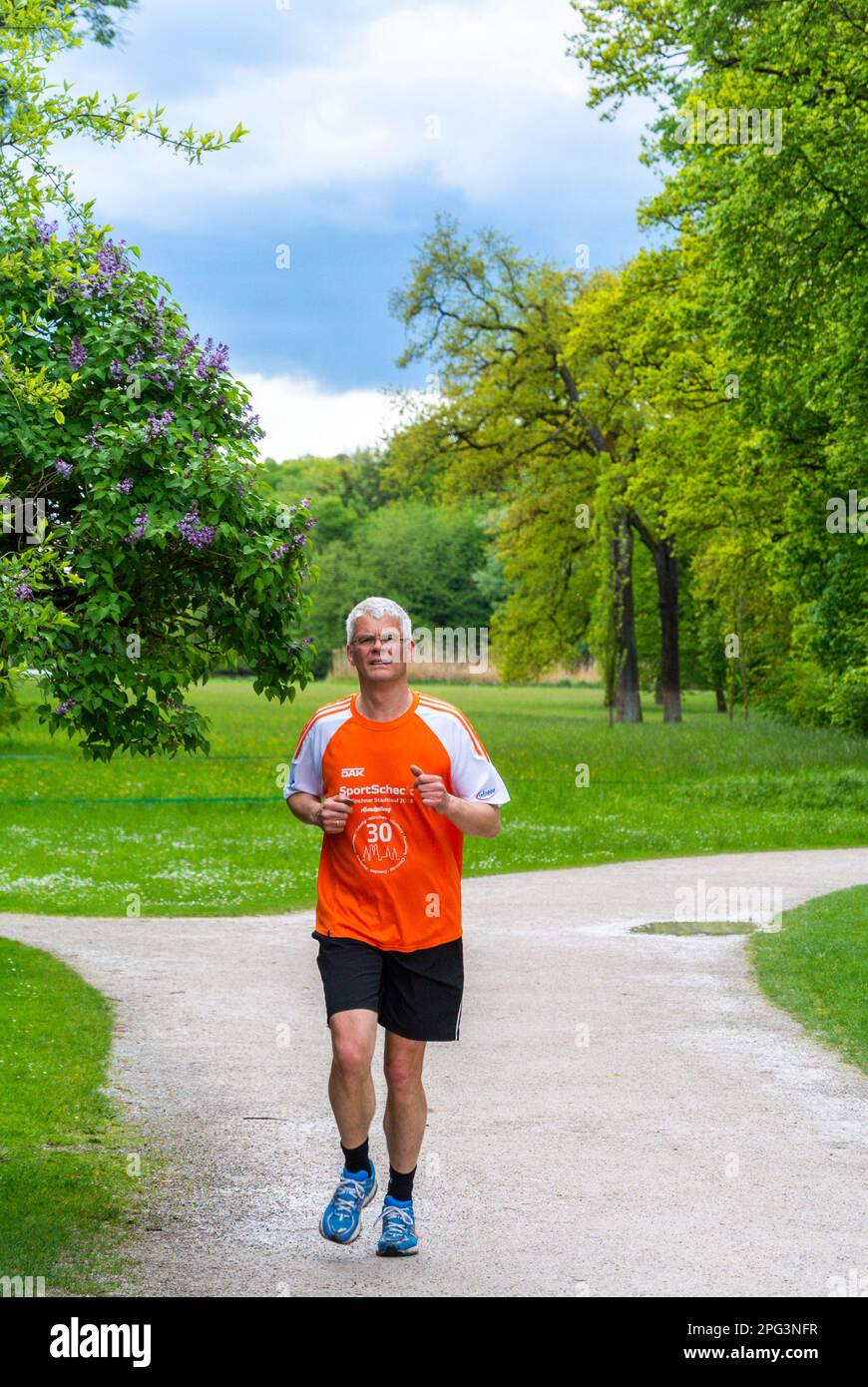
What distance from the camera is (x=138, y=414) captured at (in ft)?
21.5

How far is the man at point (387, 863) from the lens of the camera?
17.5 feet

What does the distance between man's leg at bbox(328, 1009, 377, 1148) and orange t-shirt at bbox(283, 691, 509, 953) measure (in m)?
0.28

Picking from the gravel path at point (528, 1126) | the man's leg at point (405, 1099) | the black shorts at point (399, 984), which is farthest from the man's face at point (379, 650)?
the gravel path at point (528, 1126)

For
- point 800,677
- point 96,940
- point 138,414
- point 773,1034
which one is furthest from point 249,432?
point 800,677

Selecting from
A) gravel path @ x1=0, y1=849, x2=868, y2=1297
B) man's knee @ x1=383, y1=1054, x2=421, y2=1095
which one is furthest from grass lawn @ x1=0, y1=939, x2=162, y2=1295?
man's knee @ x1=383, y1=1054, x2=421, y2=1095

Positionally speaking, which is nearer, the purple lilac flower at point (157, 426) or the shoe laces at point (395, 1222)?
the shoe laces at point (395, 1222)

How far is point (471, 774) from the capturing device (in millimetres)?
5418

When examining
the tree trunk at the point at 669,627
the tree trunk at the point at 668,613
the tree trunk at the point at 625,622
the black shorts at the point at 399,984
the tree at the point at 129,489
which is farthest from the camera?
the tree trunk at the point at 669,627

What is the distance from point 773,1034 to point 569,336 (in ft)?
112

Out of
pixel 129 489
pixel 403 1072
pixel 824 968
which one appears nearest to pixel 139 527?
pixel 129 489

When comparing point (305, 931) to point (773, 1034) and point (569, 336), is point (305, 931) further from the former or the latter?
point (569, 336)

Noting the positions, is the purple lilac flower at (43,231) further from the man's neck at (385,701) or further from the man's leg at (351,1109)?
the man's leg at (351,1109)

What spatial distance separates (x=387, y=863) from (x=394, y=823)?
136 mm

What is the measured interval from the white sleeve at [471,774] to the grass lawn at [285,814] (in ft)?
30.4
